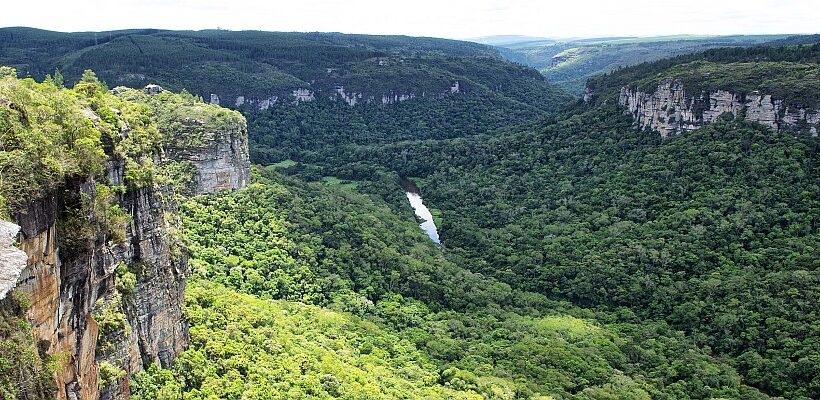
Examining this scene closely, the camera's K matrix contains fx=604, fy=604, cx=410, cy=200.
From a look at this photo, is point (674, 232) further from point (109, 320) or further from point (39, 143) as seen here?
point (39, 143)

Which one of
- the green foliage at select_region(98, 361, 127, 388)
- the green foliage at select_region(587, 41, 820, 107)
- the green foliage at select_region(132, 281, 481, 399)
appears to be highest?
the green foliage at select_region(587, 41, 820, 107)


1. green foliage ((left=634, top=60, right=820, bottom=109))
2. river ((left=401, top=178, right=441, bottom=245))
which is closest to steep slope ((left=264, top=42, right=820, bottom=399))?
green foliage ((left=634, top=60, right=820, bottom=109))

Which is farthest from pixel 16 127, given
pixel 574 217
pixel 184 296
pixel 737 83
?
pixel 737 83

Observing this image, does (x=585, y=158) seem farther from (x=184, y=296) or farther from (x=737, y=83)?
(x=184, y=296)

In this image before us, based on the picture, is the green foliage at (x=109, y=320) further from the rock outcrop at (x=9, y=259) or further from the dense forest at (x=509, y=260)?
the rock outcrop at (x=9, y=259)

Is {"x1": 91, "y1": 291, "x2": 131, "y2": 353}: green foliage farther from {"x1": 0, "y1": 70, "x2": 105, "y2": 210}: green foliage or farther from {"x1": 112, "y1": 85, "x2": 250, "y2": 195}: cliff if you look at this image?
{"x1": 112, "y1": 85, "x2": 250, "y2": 195}: cliff

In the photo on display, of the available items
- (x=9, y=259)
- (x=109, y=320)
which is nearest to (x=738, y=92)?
(x=109, y=320)
